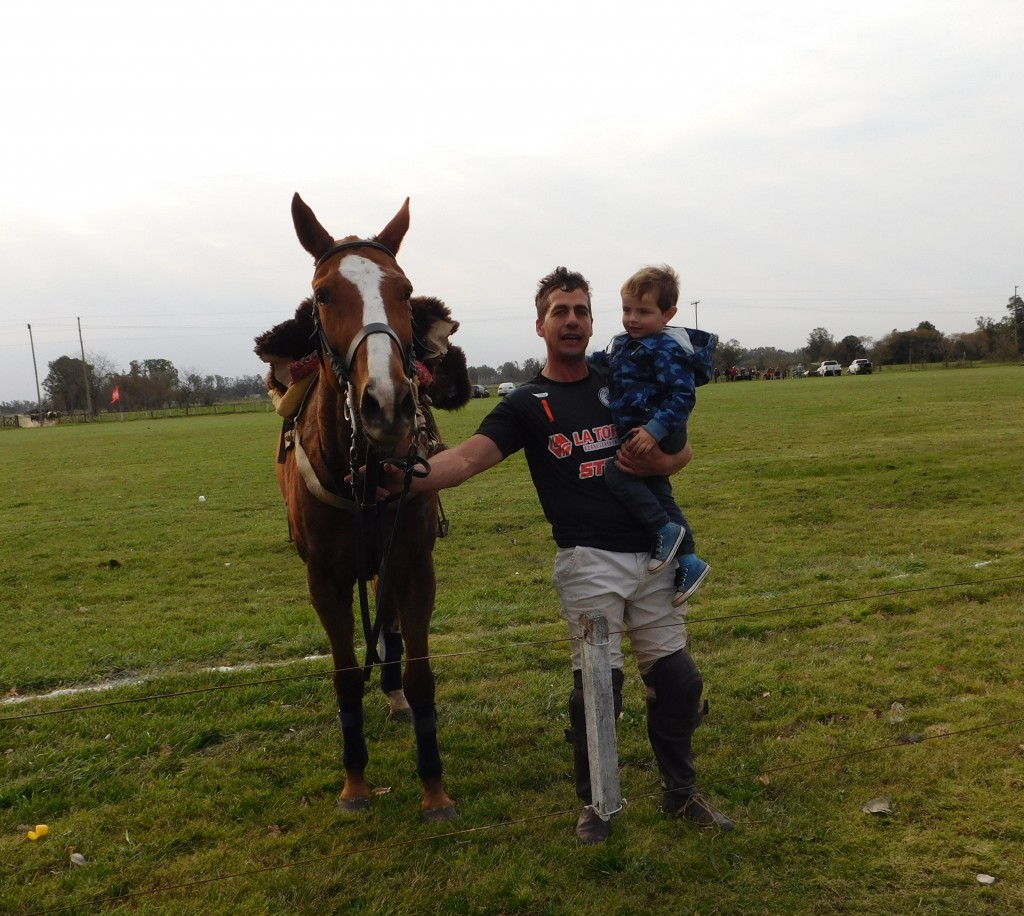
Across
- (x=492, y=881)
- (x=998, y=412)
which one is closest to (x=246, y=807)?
(x=492, y=881)

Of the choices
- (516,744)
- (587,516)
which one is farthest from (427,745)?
(587,516)

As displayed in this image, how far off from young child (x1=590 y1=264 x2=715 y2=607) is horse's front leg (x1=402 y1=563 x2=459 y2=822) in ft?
3.84

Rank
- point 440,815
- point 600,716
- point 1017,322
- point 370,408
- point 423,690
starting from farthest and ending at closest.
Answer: point 1017,322 → point 423,690 → point 440,815 → point 600,716 → point 370,408

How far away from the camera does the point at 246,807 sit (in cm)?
381

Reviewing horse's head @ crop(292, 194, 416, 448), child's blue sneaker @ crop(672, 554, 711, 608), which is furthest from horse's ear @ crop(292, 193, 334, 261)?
child's blue sneaker @ crop(672, 554, 711, 608)

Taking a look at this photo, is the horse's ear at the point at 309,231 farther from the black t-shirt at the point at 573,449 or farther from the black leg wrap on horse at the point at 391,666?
the black leg wrap on horse at the point at 391,666

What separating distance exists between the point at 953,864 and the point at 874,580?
4258mm

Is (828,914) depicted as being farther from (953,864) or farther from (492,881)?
(492,881)

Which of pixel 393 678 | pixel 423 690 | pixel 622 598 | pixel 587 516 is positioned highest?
pixel 587 516

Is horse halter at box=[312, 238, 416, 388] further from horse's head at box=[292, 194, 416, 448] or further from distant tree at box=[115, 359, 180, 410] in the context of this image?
distant tree at box=[115, 359, 180, 410]

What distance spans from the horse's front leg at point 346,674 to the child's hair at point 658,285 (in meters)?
2.00

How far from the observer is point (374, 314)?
2814mm

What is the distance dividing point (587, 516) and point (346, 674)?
1.58 metres

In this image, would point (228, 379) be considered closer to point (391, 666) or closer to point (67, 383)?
point (67, 383)
